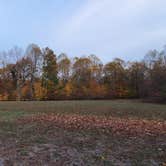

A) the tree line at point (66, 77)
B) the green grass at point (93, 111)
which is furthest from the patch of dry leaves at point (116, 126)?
the tree line at point (66, 77)

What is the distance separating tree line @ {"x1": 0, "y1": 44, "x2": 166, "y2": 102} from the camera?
51875mm

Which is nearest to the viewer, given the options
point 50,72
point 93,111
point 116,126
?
point 116,126

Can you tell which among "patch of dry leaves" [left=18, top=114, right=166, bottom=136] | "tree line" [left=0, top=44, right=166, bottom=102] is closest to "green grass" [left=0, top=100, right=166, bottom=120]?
"patch of dry leaves" [left=18, top=114, right=166, bottom=136]

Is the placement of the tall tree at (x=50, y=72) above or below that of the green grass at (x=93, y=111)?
above

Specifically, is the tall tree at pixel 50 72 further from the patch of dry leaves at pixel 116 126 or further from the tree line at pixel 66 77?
the patch of dry leaves at pixel 116 126

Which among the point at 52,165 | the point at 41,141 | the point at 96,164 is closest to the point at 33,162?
the point at 52,165

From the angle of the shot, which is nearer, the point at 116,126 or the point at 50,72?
the point at 116,126

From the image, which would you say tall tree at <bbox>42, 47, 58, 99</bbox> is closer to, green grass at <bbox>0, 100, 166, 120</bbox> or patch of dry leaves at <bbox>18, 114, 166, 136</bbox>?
green grass at <bbox>0, 100, 166, 120</bbox>

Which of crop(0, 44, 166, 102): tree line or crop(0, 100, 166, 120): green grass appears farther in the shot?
crop(0, 44, 166, 102): tree line

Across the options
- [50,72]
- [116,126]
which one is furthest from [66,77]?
[116,126]

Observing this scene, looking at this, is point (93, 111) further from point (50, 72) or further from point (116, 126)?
point (50, 72)

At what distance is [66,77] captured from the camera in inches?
2327

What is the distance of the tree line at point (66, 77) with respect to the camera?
5188 cm

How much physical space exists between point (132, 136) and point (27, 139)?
3461 mm
